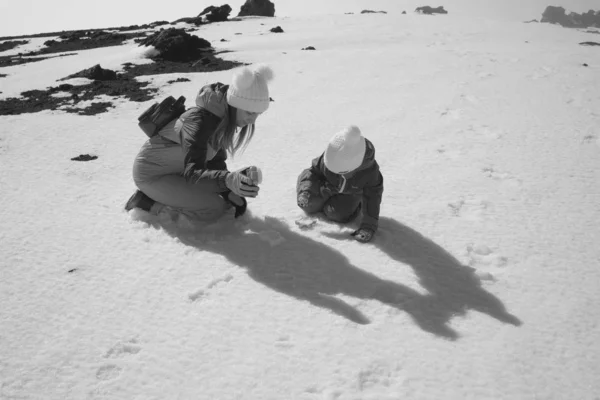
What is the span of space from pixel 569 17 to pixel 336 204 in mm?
100788

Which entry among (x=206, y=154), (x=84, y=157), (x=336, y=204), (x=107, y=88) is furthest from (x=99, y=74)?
(x=336, y=204)

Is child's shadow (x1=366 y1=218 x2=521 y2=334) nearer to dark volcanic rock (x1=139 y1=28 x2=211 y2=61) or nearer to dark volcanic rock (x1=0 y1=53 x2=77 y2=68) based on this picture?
dark volcanic rock (x1=139 y1=28 x2=211 y2=61)

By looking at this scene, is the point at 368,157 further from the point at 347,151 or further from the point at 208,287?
the point at 208,287

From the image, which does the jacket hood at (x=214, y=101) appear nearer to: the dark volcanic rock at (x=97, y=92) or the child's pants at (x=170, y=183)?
the child's pants at (x=170, y=183)

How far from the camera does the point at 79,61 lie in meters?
12.0

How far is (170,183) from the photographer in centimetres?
339

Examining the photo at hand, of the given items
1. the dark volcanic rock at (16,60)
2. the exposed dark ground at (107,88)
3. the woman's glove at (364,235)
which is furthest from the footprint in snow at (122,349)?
the dark volcanic rock at (16,60)

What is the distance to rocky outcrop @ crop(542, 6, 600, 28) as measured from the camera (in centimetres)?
7365

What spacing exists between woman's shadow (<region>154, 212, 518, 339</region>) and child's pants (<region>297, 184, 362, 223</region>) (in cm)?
34

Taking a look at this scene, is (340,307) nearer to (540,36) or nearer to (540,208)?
(540,208)

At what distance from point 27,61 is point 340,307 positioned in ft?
46.8

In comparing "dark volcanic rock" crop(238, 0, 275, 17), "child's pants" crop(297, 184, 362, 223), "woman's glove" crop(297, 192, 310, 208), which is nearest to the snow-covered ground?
"child's pants" crop(297, 184, 362, 223)

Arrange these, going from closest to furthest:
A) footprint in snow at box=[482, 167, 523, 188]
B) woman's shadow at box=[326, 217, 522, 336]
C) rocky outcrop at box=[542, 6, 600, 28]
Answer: woman's shadow at box=[326, 217, 522, 336] → footprint in snow at box=[482, 167, 523, 188] → rocky outcrop at box=[542, 6, 600, 28]

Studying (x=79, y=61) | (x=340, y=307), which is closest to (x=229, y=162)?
(x=340, y=307)
